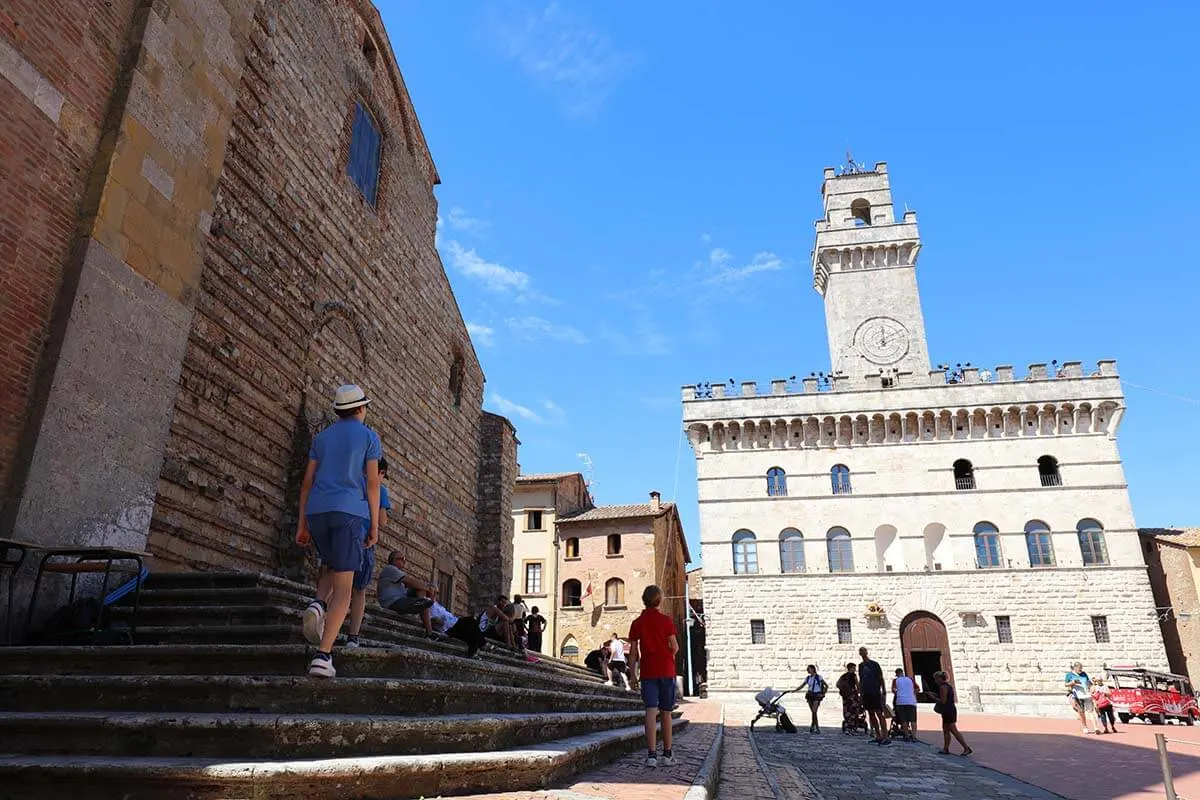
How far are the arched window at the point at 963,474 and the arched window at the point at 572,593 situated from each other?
605 inches

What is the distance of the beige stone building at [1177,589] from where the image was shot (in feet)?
88.5

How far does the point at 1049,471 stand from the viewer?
27.3 metres

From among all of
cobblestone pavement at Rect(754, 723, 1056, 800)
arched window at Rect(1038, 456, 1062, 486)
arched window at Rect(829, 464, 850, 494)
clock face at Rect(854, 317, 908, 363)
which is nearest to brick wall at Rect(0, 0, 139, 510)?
cobblestone pavement at Rect(754, 723, 1056, 800)

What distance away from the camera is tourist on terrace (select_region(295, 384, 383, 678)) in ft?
13.2

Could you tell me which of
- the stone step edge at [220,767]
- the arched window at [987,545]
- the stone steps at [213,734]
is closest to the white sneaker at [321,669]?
the stone steps at [213,734]

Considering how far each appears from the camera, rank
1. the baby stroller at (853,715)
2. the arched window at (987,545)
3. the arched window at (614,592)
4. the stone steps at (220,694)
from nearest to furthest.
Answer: the stone steps at (220,694)
the baby stroller at (853,715)
the arched window at (987,545)
the arched window at (614,592)

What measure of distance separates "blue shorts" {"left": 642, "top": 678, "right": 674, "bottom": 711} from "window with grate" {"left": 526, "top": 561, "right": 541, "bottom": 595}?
86.0ft

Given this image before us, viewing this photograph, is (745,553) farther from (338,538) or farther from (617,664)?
(338,538)

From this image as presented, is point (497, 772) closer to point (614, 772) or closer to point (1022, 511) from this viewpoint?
point (614, 772)

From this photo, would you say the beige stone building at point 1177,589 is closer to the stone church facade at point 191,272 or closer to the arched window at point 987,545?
→ the arched window at point 987,545

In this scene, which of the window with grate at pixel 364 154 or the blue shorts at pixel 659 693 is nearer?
the blue shorts at pixel 659 693

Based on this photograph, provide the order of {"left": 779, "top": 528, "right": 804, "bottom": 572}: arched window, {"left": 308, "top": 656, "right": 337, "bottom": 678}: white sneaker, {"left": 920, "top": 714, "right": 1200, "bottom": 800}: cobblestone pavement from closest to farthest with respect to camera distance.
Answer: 1. {"left": 308, "top": 656, "right": 337, "bottom": 678}: white sneaker
2. {"left": 920, "top": 714, "right": 1200, "bottom": 800}: cobblestone pavement
3. {"left": 779, "top": 528, "right": 804, "bottom": 572}: arched window

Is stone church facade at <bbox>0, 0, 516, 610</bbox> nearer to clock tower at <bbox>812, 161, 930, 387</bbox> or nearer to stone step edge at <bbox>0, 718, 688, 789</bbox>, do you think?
stone step edge at <bbox>0, 718, 688, 789</bbox>

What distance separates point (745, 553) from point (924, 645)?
6.76 metres
